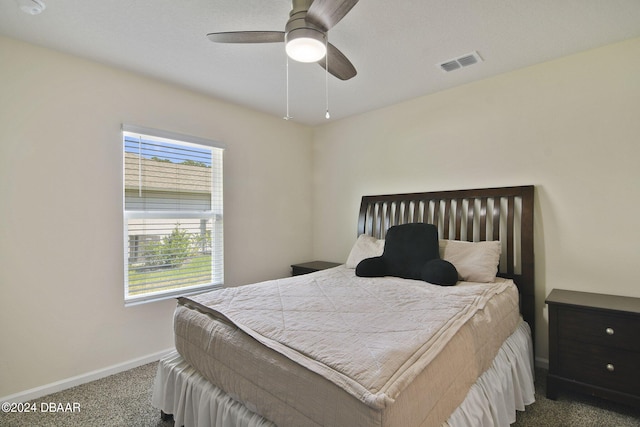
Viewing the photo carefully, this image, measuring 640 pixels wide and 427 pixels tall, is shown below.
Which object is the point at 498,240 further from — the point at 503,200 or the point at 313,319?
the point at 313,319

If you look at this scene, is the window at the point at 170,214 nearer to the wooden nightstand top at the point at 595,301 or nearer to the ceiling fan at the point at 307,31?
the ceiling fan at the point at 307,31

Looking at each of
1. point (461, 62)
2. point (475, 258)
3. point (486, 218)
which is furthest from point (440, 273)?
point (461, 62)

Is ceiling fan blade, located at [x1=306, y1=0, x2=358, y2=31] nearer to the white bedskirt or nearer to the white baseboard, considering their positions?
the white bedskirt

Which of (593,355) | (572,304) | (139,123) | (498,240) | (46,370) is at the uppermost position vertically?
(139,123)

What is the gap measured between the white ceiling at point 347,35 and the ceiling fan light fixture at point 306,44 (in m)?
0.43

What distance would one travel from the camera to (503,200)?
271cm

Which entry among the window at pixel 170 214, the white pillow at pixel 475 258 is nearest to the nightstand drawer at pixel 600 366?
the white pillow at pixel 475 258

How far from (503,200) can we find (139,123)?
10.8ft

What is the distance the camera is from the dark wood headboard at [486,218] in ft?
8.14

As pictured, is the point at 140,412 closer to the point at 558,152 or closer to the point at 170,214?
the point at 170,214

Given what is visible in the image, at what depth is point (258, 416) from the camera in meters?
1.26

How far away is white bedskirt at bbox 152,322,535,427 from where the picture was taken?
1.32m

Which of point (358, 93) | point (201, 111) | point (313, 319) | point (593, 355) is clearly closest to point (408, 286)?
point (313, 319)

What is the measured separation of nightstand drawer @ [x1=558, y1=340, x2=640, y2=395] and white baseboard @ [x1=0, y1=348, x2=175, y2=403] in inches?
125
